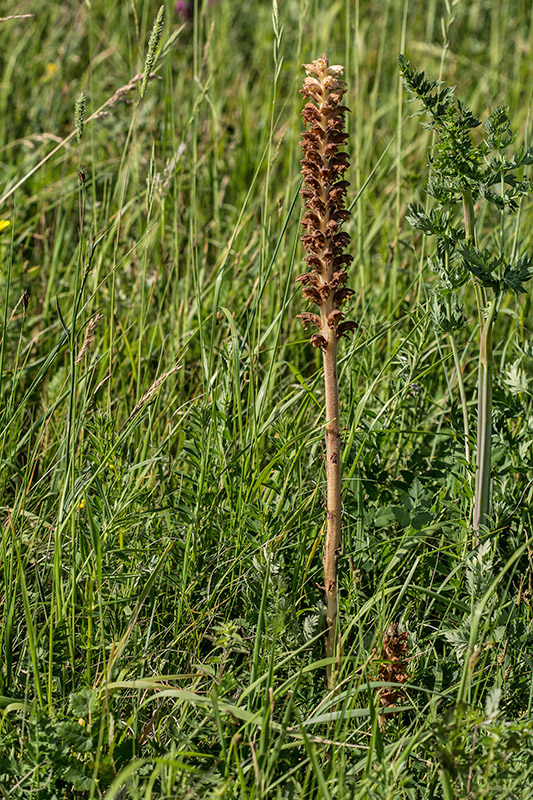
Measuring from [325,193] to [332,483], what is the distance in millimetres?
631

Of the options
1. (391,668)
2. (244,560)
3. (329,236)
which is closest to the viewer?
(329,236)

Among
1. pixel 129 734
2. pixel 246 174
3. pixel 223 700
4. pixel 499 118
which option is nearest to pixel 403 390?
pixel 499 118

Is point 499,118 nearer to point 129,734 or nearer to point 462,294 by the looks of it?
point 462,294

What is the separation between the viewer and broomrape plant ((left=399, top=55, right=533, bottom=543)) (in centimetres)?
175

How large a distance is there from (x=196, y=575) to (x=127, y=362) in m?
0.98

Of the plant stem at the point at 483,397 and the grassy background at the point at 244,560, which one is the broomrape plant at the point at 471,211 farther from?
the grassy background at the point at 244,560

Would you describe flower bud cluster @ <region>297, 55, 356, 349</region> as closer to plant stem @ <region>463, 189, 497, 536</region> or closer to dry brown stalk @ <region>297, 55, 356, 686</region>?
dry brown stalk @ <region>297, 55, 356, 686</region>

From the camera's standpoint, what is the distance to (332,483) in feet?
5.65

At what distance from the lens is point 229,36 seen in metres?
4.95

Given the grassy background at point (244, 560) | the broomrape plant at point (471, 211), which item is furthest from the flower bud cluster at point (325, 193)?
the grassy background at point (244, 560)

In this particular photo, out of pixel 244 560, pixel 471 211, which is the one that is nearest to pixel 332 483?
pixel 244 560

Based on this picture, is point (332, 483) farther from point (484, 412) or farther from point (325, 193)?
point (325, 193)

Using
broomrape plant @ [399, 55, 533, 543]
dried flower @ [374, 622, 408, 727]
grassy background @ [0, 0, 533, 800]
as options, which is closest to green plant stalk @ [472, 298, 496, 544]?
broomrape plant @ [399, 55, 533, 543]

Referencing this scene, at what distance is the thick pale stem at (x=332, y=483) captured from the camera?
66.5 inches
